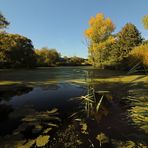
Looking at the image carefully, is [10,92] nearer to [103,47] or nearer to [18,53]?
[103,47]

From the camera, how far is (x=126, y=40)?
39.9 m

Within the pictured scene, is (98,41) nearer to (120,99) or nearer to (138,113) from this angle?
(120,99)

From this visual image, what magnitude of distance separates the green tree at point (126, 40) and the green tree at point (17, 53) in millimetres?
20831

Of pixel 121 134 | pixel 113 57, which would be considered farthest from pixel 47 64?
pixel 121 134

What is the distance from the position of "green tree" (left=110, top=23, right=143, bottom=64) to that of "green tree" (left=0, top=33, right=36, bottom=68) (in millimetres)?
20831

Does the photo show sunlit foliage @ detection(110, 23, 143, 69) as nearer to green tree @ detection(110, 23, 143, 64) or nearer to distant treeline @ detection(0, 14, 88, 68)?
green tree @ detection(110, 23, 143, 64)

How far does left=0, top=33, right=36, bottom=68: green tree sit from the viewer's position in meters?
36.4

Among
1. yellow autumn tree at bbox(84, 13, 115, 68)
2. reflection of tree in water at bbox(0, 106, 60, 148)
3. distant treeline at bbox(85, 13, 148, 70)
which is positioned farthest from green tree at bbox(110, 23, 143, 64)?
reflection of tree in water at bbox(0, 106, 60, 148)

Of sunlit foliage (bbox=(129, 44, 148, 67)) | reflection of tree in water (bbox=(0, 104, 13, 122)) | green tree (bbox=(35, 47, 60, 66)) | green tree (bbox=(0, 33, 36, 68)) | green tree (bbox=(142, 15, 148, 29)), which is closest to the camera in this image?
reflection of tree in water (bbox=(0, 104, 13, 122))

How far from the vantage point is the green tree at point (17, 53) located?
36375mm

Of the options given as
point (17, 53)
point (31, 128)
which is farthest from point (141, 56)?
point (17, 53)

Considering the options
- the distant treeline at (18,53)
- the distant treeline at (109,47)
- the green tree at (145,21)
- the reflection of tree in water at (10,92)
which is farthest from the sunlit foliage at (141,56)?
the reflection of tree in water at (10,92)

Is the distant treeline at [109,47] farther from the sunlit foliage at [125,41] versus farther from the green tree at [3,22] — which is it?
the green tree at [3,22]

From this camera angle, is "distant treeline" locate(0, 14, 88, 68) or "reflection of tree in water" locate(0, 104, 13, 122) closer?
"reflection of tree in water" locate(0, 104, 13, 122)
